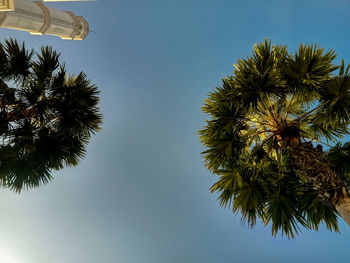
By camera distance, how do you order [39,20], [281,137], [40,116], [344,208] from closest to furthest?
[344,208]
[281,137]
[40,116]
[39,20]

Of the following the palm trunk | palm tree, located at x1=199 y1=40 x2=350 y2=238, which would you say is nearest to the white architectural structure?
palm tree, located at x1=199 y1=40 x2=350 y2=238

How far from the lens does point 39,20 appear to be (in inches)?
554

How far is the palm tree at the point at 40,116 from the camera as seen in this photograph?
20.1ft

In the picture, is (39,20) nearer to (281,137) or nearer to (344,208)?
(281,137)

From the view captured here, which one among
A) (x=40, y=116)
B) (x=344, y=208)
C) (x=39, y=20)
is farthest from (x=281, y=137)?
(x=39, y=20)

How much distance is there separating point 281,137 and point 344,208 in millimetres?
2388

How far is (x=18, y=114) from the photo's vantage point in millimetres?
6746

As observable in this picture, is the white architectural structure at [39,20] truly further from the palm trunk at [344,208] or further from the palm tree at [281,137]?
the palm trunk at [344,208]

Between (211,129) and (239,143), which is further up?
(211,129)

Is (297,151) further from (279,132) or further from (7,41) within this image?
(7,41)

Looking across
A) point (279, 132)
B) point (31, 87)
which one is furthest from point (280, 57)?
point (31, 87)

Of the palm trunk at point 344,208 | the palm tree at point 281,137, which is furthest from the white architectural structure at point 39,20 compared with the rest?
the palm trunk at point 344,208

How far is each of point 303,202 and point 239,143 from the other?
2301 millimetres

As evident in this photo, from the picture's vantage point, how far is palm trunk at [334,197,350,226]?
3.61m
